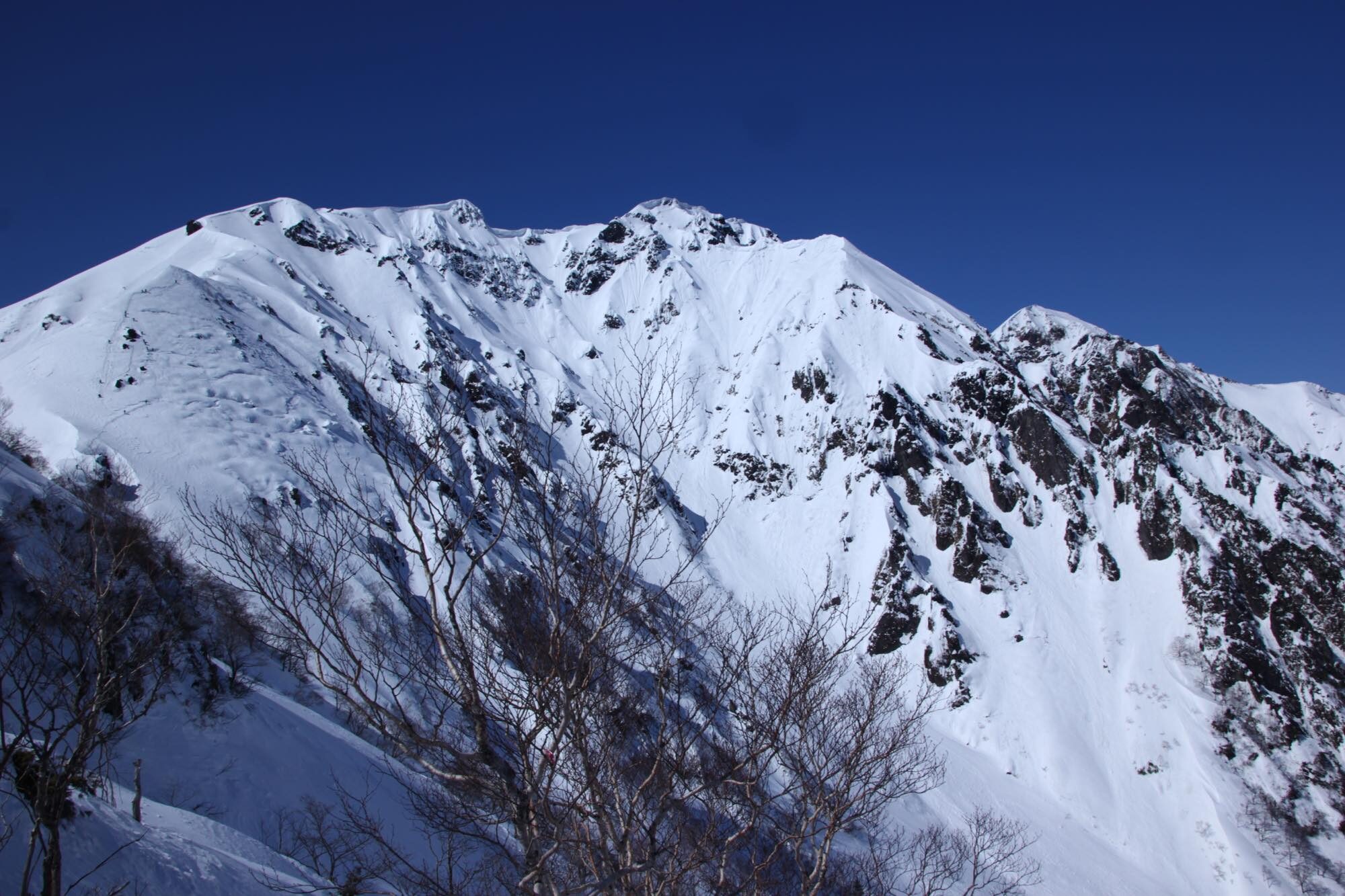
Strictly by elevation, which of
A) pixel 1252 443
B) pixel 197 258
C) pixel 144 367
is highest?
pixel 1252 443

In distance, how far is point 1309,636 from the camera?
55125mm

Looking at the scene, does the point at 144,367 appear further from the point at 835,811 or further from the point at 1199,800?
the point at 1199,800

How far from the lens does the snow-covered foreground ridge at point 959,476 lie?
45.8 meters

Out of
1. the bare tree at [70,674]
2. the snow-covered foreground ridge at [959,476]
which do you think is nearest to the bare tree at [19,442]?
the snow-covered foreground ridge at [959,476]

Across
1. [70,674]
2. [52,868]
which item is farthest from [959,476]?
[52,868]

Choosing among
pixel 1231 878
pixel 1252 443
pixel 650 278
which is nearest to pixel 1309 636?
pixel 1231 878

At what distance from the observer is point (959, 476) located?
241ft

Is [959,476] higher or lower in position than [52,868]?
higher

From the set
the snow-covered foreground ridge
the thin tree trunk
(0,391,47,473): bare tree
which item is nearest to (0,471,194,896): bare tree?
the thin tree trunk

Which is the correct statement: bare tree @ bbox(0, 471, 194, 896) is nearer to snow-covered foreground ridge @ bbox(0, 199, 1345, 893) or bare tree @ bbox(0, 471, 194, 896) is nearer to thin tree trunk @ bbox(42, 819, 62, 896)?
thin tree trunk @ bbox(42, 819, 62, 896)

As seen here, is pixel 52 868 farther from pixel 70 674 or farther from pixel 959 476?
pixel 959 476

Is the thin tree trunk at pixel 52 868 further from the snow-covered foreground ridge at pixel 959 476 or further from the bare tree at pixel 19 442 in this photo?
the bare tree at pixel 19 442

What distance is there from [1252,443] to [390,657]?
366ft

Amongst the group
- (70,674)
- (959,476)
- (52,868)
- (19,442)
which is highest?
(959,476)
